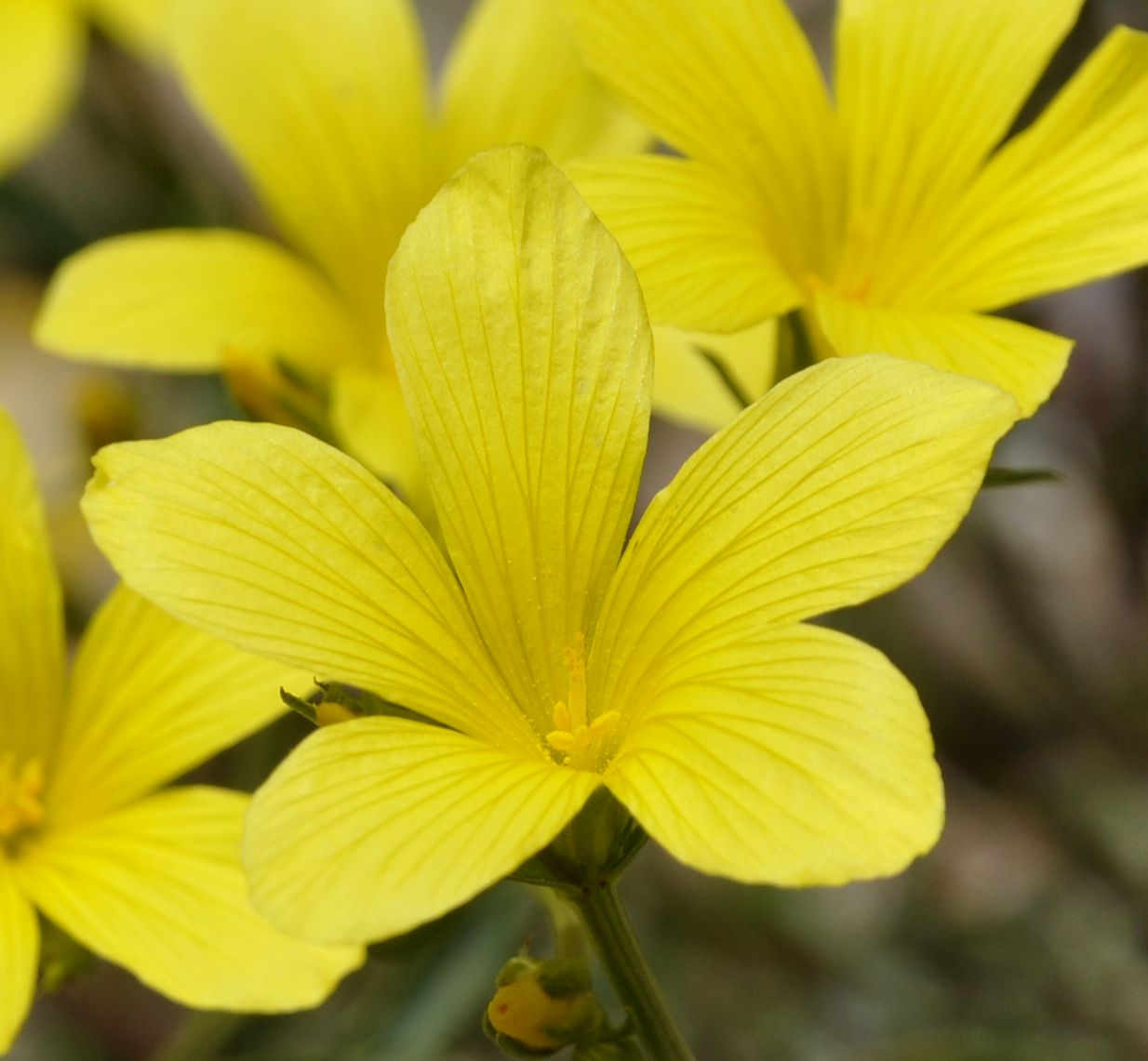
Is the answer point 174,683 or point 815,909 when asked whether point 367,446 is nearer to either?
point 174,683

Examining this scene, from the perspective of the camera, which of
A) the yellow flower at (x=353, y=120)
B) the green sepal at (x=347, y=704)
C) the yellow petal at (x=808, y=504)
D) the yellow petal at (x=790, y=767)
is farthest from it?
the yellow flower at (x=353, y=120)

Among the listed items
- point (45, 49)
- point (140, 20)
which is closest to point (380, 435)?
point (140, 20)

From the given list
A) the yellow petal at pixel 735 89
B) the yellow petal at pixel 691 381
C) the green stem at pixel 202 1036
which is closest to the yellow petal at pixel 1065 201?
the yellow petal at pixel 735 89

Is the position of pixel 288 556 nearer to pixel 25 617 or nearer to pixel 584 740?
pixel 584 740

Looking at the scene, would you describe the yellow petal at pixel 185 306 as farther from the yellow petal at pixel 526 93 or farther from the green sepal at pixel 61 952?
the green sepal at pixel 61 952

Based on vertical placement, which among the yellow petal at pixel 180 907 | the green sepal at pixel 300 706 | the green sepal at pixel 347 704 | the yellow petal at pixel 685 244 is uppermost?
the yellow petal at pixel 685 244

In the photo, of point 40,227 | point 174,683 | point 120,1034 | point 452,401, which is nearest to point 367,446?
point 174,683
